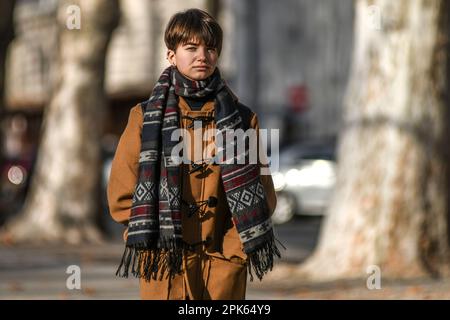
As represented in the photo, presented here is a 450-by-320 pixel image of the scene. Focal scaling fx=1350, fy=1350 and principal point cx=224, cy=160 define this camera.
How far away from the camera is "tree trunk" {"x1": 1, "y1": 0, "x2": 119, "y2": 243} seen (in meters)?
18.5

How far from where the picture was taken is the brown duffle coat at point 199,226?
555cm

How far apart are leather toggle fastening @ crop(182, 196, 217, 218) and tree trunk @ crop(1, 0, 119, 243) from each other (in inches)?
514

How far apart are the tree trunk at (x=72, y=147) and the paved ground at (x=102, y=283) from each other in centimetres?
140

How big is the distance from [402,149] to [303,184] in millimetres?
13263

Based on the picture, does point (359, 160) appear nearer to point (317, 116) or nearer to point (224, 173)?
point (224, 173)

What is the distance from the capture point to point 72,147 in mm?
18875

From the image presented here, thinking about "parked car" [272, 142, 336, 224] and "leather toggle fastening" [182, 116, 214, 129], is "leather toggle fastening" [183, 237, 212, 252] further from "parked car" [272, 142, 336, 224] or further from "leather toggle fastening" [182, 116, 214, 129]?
"parked car" [272, 142, 336, 224]

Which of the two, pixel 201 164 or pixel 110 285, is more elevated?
pixel 201 164

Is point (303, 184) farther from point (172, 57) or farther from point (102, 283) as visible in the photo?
point (172, 57)

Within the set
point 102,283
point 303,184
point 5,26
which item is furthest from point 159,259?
point 303,184

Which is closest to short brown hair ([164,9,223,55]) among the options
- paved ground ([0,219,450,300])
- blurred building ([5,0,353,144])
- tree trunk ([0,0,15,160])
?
paved ground ([0,219,450,300])

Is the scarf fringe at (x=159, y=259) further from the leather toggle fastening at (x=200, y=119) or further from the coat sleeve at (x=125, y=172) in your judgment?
the leather toggle fastening at (x=200, y=119)
